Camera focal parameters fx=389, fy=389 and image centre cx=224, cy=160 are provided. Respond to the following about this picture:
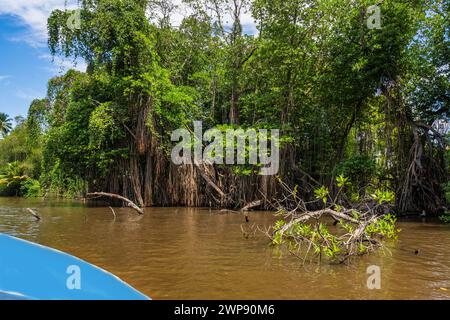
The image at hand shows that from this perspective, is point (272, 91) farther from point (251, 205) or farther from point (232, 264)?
point (232, 264)

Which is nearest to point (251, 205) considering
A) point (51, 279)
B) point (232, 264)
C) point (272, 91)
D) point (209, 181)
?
point (209, 181)

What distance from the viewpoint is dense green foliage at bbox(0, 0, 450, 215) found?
1191cm

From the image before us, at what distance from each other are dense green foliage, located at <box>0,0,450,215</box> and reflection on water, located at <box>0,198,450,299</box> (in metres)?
4.18

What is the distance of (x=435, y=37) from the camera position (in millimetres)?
11289

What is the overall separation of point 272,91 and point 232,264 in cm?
1035

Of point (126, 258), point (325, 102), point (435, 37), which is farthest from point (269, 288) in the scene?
point (325, 102)

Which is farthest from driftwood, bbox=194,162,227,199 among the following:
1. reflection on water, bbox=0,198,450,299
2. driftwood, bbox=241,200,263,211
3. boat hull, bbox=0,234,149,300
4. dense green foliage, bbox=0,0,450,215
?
boat hull, bbox=0,234,149,300

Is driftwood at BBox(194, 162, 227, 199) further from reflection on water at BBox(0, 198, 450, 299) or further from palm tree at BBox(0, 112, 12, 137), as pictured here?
palm tree at BBox(0, 112, 12, 137)

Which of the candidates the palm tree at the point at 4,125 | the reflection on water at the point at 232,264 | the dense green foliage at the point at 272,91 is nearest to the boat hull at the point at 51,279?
the reflection on water at the point at 232,264

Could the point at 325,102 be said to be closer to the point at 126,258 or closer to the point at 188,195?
the point at 188,195

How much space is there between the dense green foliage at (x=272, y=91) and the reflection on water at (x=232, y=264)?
4.18 metres

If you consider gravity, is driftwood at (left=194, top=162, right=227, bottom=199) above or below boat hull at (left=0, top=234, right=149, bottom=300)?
above

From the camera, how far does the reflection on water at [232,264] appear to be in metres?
4.34

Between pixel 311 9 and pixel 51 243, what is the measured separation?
11.5 meters
